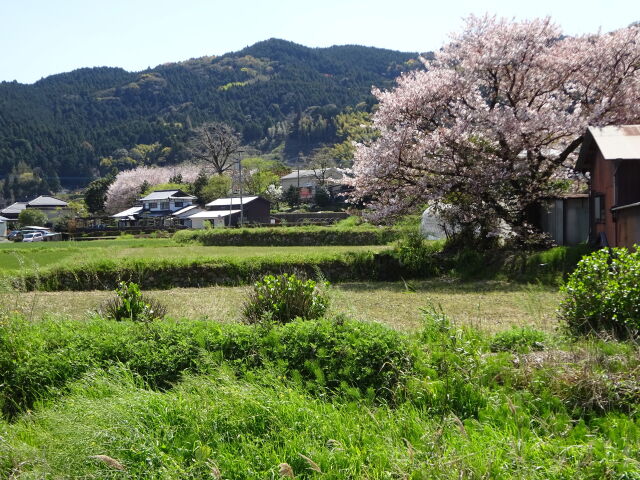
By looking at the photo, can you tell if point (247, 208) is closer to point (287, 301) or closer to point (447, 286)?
point (447, 286)

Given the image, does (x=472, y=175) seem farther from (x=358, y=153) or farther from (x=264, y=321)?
(x=264, y=321)

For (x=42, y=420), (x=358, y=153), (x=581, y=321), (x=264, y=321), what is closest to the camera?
(x=42, y=420)

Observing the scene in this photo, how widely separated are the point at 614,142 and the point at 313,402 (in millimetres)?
12041

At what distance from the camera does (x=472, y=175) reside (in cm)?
1656

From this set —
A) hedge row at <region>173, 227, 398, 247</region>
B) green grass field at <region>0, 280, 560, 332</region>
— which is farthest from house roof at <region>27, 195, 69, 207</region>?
green grass field at <region>0, 280, 560, 332</region>

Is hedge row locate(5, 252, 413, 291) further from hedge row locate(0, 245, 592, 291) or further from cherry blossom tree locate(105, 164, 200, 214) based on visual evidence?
cherry blossom tree locate(105, 164, 200, 214)

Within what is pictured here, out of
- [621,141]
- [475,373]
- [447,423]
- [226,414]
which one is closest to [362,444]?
[447,423]

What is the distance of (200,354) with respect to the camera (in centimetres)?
532

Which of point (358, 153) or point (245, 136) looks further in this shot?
point (245, 136)

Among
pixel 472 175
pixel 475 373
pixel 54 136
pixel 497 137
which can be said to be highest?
pixel 54 136

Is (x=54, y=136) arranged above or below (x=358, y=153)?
above

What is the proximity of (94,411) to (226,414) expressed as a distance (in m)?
0.99

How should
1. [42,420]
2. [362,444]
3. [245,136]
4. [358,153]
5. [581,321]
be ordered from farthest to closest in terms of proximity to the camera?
1. [245,136]
2. [358,153]
3. [581,321]
4. [42,420]
5. [362,444]

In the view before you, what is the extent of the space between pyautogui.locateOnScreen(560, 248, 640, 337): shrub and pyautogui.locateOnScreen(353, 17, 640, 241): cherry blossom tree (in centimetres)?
1016
